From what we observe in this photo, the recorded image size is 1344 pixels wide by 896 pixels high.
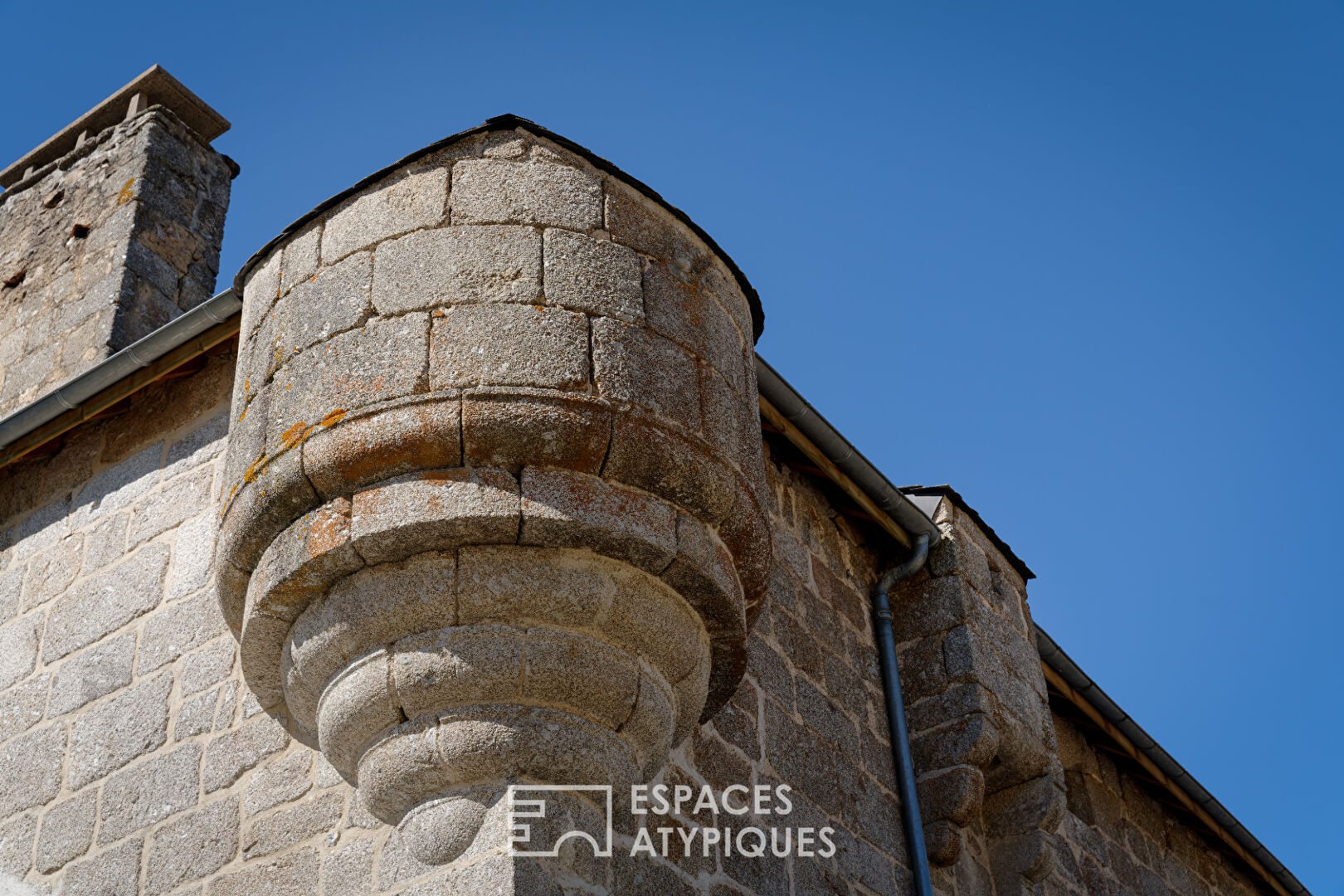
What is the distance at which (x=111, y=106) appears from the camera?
24.8ft

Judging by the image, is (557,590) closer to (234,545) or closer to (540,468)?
(540,468)

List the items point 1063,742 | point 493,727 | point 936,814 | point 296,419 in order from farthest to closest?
point 1063,742 < point 936,814 < point 296,419 < point 493,727

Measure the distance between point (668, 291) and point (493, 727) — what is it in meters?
1.14

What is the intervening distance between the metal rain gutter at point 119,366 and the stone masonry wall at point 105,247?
4.23 feet

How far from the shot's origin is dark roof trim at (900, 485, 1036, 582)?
5.77m

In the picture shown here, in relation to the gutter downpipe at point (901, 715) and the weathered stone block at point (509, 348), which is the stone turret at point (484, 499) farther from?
the gutter downpipe at point (901, 715)

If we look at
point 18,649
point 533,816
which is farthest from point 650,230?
point 18,649

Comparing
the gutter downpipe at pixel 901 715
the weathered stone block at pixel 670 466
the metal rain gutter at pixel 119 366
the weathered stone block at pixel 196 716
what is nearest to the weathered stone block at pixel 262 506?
the weathered stone block at pixel 670 466

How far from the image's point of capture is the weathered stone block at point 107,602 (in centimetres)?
458

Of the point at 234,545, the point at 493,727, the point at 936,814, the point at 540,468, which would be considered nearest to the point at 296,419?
the point at 234,545

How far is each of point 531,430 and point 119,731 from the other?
6.42 feet

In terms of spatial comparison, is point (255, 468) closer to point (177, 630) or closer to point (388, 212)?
point (388, 212)

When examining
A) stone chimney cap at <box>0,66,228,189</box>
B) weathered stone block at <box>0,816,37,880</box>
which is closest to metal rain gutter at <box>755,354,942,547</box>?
weathered stone block at <box>0,816,37,880</box>

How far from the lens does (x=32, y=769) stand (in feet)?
14.7
